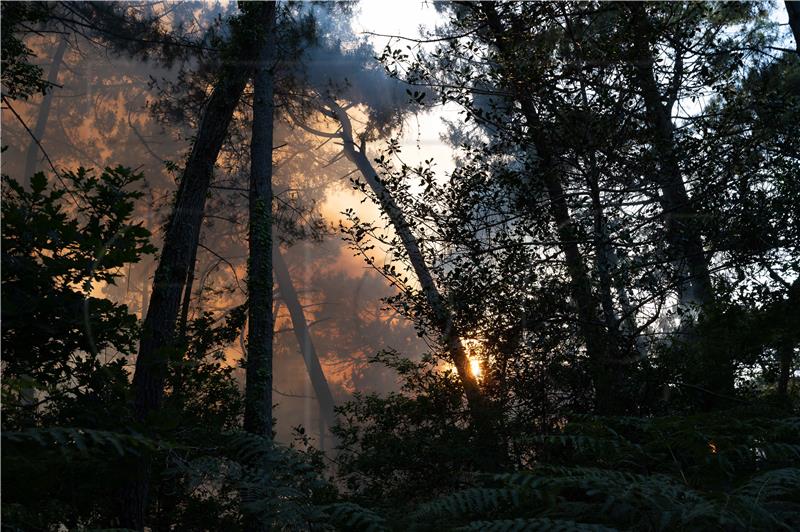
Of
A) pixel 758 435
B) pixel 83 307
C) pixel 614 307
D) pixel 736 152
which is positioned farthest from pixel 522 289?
pixel 83 307

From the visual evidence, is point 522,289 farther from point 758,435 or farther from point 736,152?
point 758,435

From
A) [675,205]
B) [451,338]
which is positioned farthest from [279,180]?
[675,205]

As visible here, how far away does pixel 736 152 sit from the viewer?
23.3 feet

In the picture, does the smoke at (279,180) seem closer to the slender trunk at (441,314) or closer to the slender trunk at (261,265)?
the slender trunk at (261,265)

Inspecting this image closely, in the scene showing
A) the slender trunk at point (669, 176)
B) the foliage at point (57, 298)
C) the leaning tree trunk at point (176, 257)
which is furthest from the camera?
the slender trunk at point (669, 176)

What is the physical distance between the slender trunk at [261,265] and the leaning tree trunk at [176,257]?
1460 mm

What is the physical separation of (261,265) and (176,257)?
7.36ft

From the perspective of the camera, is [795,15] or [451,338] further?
[795,15]

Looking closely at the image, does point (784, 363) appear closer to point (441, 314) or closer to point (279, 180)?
point (441, 314)

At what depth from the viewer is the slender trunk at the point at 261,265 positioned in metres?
8.59

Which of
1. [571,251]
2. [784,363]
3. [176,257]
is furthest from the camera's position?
[571,251]

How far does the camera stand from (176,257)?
6.81 meters

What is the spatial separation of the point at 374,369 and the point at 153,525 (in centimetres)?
2681

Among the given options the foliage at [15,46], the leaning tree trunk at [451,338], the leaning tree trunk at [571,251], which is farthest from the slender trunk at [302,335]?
the leaning tree trunk at [571,251]
